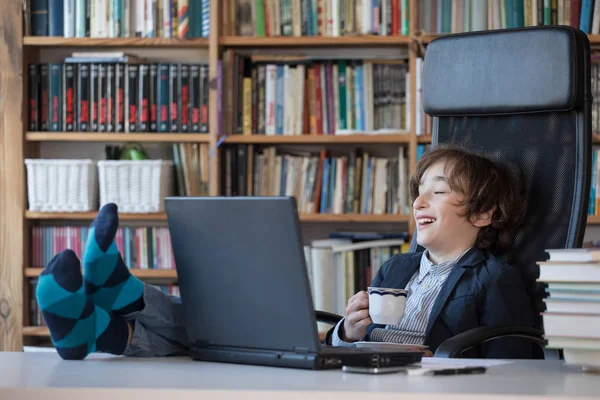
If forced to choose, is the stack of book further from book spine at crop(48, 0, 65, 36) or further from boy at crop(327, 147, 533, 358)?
book spine at crop(48, 0, 65, 36)

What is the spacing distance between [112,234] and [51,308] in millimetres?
146

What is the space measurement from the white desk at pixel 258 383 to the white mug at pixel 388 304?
0.26 m

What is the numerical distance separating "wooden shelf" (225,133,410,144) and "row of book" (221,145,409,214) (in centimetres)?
7

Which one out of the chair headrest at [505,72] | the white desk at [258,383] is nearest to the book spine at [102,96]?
the chair headrest at [505,72]

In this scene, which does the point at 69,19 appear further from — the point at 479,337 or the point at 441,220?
the point at 479,337

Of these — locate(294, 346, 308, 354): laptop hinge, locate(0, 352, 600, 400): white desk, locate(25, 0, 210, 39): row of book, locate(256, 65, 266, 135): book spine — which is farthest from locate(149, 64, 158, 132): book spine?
locate(294, 346, 308, 354): laptop hinge

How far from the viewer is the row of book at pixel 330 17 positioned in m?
3.20

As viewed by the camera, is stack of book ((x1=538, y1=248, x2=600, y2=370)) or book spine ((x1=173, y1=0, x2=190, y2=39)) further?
book spine ((x1=173, y1=0, x2=190, y2=39))

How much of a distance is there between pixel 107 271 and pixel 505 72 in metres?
1.11

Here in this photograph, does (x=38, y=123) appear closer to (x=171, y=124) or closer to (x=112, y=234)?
(x=171, y=124)

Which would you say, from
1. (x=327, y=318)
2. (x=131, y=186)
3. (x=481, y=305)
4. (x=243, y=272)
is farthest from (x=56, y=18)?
(x=243, y=272)

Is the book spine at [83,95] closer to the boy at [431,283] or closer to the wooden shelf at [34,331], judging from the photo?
the wooden shelf at [34,331]

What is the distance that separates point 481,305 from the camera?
1820mm

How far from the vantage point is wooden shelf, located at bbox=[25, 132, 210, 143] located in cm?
324
